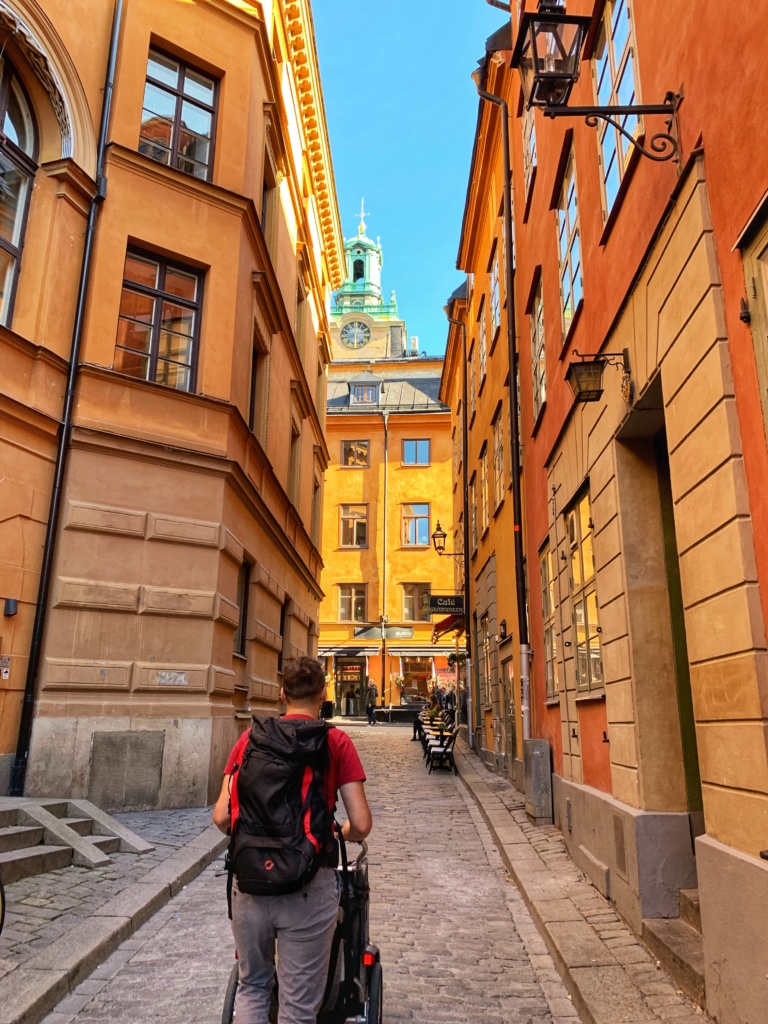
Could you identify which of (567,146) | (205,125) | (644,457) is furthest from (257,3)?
(644,457)

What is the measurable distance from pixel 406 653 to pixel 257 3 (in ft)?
100

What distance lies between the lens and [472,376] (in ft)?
74.4

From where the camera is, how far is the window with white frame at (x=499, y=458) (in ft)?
51.4

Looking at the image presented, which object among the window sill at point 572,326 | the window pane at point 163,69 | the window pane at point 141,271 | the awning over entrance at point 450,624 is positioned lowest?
the awning over entrance at point 450,624

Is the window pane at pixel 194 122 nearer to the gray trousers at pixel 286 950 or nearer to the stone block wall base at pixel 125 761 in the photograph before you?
the stone block wall base at pixel 125 761

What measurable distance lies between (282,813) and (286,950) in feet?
1.67

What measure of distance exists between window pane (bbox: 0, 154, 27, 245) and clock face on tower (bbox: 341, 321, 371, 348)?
5784 cm

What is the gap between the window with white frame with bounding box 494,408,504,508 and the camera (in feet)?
51.4

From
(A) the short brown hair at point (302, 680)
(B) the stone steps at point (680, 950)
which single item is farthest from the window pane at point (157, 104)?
(B) the stone steps at point (680, 950)

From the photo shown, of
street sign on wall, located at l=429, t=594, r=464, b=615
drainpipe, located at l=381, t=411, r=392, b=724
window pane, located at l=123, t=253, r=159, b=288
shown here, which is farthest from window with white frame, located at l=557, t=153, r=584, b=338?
drainpipe, located at l=381, t=411, r=392, b=724

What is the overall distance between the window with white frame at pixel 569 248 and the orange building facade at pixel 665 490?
0.18 ft

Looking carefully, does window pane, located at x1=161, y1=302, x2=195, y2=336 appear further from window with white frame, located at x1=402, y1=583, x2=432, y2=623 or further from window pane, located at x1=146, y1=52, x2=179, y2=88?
window with white frame, located at x1=402, y1=583, x2=432, y2=623

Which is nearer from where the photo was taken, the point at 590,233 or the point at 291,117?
the point at 590,233

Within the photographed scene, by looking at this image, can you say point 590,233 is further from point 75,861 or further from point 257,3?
point 257,3
